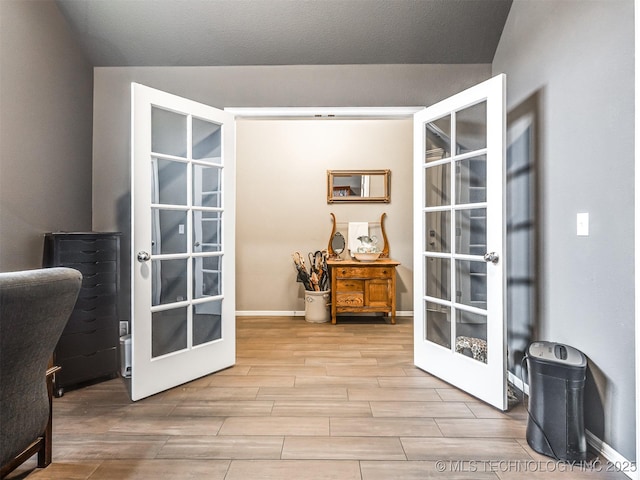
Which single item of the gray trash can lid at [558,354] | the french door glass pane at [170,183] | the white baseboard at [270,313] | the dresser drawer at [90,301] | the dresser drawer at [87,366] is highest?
the french door glass pane at [170,183]

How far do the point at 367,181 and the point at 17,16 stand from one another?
3.69 meters

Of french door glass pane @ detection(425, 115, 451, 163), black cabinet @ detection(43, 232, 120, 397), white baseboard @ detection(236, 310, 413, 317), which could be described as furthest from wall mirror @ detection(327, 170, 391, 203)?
black cabinet @ detection(43, 232, 120, 397)

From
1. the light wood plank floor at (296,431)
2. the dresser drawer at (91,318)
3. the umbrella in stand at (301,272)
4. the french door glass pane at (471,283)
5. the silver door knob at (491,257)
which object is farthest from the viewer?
the umbrella in stand at (301,272)

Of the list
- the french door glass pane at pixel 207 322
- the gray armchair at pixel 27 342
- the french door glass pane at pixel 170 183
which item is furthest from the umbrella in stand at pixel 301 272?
the gray armchair at pixel 27 342

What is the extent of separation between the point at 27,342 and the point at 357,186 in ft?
13.5

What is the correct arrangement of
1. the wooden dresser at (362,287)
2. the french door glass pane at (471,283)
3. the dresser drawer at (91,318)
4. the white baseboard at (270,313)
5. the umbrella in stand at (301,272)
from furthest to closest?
the white baseboard at (270,313), the umbrella in stand at (301,272), the wooden dresser at (362,287), the dresser drawer at (91,318), the french door glass pane at (471,283)

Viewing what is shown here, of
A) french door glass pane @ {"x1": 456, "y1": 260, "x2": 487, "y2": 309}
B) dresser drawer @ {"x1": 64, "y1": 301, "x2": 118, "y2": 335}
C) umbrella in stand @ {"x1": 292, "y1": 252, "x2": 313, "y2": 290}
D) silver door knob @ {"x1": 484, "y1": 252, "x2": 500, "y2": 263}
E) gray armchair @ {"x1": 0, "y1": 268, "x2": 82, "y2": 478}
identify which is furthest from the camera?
umbrella in stand @ {"x1": 292, "y1": 252, "x2": 313, "y2": 290}

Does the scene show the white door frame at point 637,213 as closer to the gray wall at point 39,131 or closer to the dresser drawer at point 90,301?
the dresser drawer at point 90,301

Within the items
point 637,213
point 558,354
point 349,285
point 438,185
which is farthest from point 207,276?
point 637,213

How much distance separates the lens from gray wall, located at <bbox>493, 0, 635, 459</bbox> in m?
1.66

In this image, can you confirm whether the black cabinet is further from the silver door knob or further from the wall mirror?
the wall mirror

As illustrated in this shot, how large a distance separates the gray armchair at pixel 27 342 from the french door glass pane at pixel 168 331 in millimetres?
996

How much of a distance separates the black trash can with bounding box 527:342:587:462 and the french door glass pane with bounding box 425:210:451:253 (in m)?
1.00

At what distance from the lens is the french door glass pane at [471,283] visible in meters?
2.35
